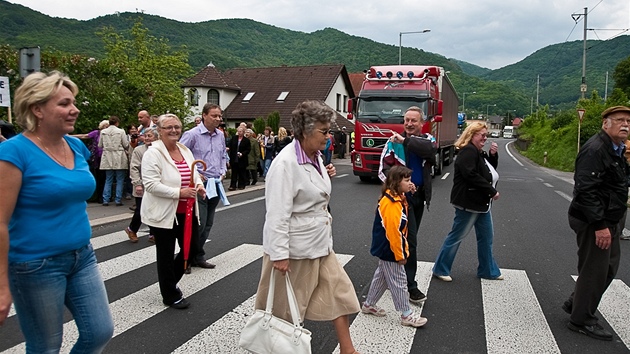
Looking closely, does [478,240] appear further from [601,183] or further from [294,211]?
[294,211]

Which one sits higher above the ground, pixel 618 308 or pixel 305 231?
pixel 305 231

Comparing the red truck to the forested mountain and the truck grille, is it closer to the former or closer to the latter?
the truck grille

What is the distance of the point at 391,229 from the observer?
165 inches

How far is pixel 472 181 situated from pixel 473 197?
0.70 ft

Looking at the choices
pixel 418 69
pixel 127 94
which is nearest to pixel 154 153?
pixel 127 94

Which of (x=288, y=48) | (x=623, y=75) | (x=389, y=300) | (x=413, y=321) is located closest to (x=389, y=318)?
(x=413, y=321)

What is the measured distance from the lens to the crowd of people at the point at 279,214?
2484mm

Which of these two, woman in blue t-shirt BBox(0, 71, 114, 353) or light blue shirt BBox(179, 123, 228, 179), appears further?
light blue shirt BBox(179, 123, 228, 179)

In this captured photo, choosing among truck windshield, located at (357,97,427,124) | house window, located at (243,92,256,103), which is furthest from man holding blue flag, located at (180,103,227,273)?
house window, located at (243,92,256,103)

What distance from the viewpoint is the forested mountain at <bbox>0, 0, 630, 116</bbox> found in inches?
2731

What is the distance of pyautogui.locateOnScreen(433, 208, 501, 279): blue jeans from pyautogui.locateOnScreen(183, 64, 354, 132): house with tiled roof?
32695 millimetres

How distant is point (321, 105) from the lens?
3.29 m

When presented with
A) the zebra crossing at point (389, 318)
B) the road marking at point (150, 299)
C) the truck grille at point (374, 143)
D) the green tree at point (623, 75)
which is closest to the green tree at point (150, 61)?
the truck grille at point (374, 143)

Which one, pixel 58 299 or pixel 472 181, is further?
pixel 472 181
